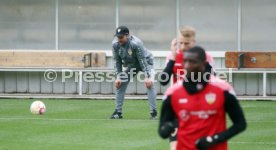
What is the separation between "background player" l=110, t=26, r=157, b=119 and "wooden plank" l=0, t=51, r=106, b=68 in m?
6.38

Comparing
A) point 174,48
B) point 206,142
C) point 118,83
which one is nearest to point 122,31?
point 118,83

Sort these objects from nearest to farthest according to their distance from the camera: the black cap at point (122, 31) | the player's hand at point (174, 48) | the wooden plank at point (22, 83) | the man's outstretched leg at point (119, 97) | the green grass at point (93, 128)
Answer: the player's hand at point (174, 48) → the green grass at point (93, 128) → the black cap at point (122, 31) → the man's outstretched leg at point (119, 97) → the wooden plank at point (22, 83)

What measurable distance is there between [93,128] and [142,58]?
6.43 ft

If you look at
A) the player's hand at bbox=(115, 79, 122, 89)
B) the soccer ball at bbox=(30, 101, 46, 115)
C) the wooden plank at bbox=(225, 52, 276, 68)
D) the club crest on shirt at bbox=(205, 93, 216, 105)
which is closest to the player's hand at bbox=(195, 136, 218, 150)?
the club crest on shirt at bbox=(205, 93, 216, 105)

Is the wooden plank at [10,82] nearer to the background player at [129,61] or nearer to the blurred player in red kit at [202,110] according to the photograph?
the background player at [129,61]

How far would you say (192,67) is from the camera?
22.9 feet

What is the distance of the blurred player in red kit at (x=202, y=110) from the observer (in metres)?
7.03

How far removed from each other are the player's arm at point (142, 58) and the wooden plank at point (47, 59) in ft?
22.6

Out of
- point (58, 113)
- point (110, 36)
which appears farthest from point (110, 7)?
point (58, 113)

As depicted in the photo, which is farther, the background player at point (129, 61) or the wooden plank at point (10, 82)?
the wooden plank at point (10, 82)

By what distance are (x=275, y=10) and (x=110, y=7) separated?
478 centimetres

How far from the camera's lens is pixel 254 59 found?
22.8m

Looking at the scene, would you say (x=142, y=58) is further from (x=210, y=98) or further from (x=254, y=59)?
(x=210, y=98)

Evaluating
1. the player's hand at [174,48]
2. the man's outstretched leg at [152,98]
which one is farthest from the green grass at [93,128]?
the player's hand at [174,48]
